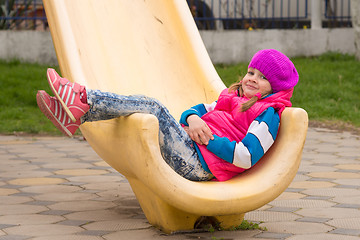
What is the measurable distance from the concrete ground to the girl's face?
0.65 m

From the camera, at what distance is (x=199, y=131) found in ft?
8.93

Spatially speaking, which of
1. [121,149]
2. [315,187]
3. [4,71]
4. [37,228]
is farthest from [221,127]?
[4,71]

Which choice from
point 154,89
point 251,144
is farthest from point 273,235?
point 154,89

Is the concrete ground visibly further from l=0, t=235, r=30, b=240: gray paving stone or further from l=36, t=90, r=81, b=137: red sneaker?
l=36, t=90, r=81, b=137: red sneaker

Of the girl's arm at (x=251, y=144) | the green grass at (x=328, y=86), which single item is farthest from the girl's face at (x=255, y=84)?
the green grass at (x=328, y=86)

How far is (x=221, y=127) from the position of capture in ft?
9.34

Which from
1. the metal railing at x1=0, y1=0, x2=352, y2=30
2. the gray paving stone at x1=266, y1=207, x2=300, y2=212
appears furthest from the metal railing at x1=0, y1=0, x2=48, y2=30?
the gray paving stone at x1=266, y1=207, x2=300, y2=212

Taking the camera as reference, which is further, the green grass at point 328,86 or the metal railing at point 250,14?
the metal railing at point 250,14

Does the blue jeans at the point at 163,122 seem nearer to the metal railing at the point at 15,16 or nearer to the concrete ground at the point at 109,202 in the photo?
the concrete ground at the point at 109,202

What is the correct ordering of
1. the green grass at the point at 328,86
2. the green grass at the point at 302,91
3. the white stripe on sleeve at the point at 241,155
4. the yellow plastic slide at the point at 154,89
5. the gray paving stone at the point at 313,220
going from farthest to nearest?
the green grass at the point at 328,86 → the green grass at the point at 302,91 → the gray paving stone at the point at 313,220 → the white stripe on sleeve at the point at 241,155 → the yellow plastic slide at the point at 154,89

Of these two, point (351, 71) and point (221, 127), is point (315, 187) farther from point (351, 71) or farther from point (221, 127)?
point (351, 71)

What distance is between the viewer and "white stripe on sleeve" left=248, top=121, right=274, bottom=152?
266 centimetres

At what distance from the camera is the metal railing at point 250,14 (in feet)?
31.2

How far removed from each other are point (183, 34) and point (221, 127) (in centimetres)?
146
